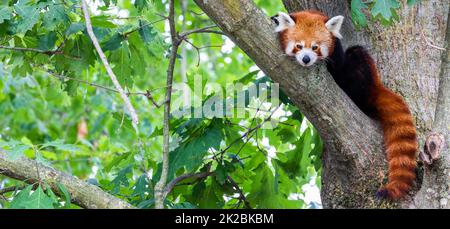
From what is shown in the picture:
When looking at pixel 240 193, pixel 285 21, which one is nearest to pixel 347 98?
pixel 285 21

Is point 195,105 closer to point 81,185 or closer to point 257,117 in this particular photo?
point 257,117

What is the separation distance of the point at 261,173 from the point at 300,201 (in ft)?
1.77

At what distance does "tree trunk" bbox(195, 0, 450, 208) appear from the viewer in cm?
311

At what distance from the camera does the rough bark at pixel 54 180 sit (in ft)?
10.6

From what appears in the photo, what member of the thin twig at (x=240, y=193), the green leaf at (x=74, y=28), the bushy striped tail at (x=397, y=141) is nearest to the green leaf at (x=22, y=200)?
the green leaf at (x=74, y=28)

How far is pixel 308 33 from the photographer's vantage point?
431 cm

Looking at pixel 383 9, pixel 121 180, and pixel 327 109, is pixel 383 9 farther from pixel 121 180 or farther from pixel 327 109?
pixel 121 180

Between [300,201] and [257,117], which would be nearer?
[257,117]

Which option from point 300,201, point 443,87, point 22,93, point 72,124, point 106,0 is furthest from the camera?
point 72,124

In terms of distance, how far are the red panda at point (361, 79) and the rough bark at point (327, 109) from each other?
0.10 metres

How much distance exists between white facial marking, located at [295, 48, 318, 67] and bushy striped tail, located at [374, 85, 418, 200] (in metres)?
0.45

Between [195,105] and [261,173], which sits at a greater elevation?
[195,105]

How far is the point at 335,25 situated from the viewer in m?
4.04
